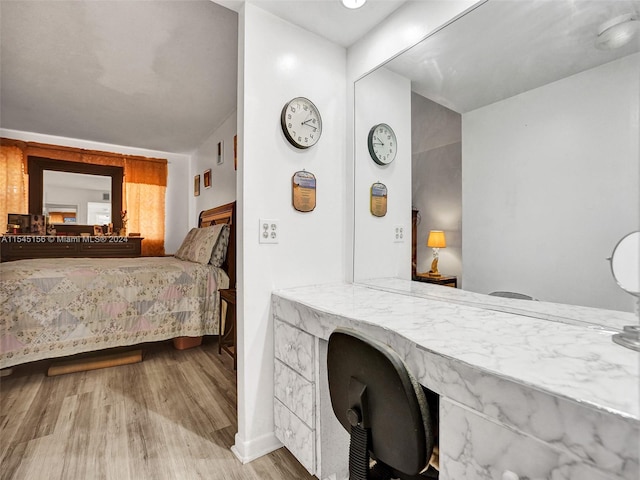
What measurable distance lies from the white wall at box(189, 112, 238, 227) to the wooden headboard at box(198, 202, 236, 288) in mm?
129

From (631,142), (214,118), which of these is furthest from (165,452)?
(214,118)

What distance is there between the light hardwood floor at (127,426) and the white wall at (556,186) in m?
1.40

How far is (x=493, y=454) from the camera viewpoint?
77cm

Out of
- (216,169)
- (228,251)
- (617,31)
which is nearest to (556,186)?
(617,31)

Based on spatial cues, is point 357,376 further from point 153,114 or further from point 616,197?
point 153,114

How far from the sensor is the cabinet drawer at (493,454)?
2.17 feet

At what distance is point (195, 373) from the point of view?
2697 mm

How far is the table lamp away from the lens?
5.25 ft

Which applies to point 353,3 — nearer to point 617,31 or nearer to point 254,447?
point 617,31

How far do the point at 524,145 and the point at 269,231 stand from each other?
126 cm

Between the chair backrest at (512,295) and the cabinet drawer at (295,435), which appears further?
the cabinet drawer at (295,435)

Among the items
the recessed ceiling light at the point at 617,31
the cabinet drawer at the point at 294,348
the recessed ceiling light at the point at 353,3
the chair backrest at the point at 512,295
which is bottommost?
the cabinet drawer at the point at 294,348

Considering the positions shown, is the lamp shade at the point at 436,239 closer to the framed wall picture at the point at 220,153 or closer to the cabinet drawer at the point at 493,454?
the cabinet drawer at the point at 493,454

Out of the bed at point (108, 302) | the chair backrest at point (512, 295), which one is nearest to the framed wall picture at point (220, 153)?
the bed at point (108, 302)
